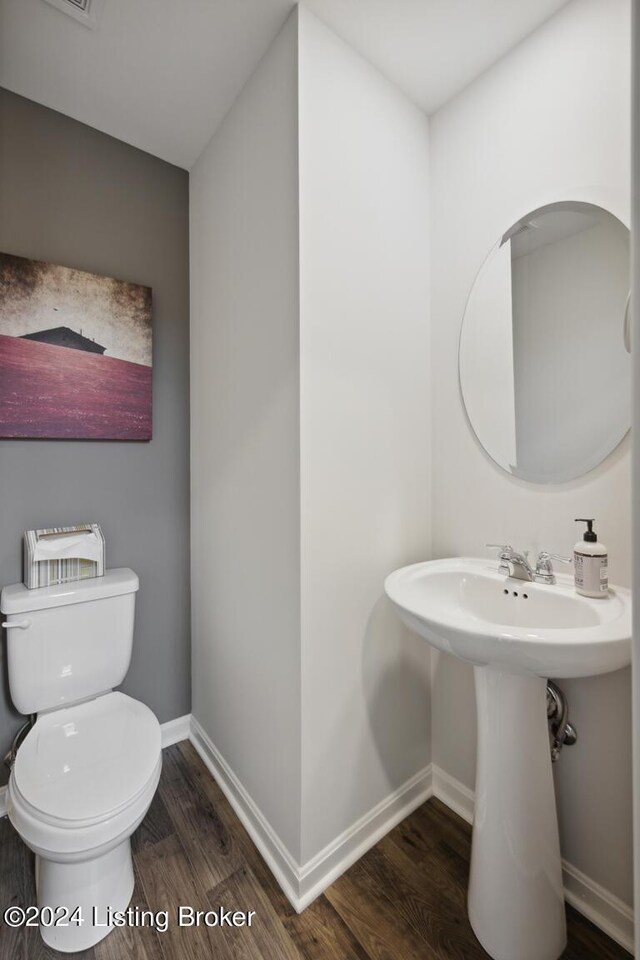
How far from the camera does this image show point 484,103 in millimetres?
1413

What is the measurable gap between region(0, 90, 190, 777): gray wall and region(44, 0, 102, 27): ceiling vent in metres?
0.43

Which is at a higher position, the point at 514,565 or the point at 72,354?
the point at 72,354

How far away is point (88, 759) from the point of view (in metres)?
1.20

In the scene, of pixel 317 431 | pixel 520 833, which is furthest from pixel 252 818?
pixel 317 431

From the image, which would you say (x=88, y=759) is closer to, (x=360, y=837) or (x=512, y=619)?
(x=360, y=837)

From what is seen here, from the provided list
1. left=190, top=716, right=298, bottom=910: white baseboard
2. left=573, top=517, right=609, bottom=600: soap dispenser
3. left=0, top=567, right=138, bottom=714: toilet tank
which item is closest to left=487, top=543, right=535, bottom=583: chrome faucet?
left=573, top=517, right=609, bottom=600: soap dispenser

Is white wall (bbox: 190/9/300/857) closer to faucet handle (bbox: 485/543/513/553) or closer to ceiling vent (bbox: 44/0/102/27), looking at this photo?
ceiling vent (bbox: 44/0/102/27)

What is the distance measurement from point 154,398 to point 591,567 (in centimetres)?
168

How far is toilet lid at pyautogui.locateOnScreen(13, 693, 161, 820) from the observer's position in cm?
107

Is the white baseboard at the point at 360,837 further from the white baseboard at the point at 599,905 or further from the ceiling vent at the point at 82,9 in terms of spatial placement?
the ceiling vent at the point at 82,9

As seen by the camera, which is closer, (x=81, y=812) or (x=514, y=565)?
(x=81, y=812)

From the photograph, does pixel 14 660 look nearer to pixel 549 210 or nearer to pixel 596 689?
pixel 596 689

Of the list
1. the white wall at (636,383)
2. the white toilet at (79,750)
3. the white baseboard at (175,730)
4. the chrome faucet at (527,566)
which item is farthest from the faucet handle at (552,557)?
the white baseboard at (175,730)

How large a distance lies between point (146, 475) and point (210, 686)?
92 cm
